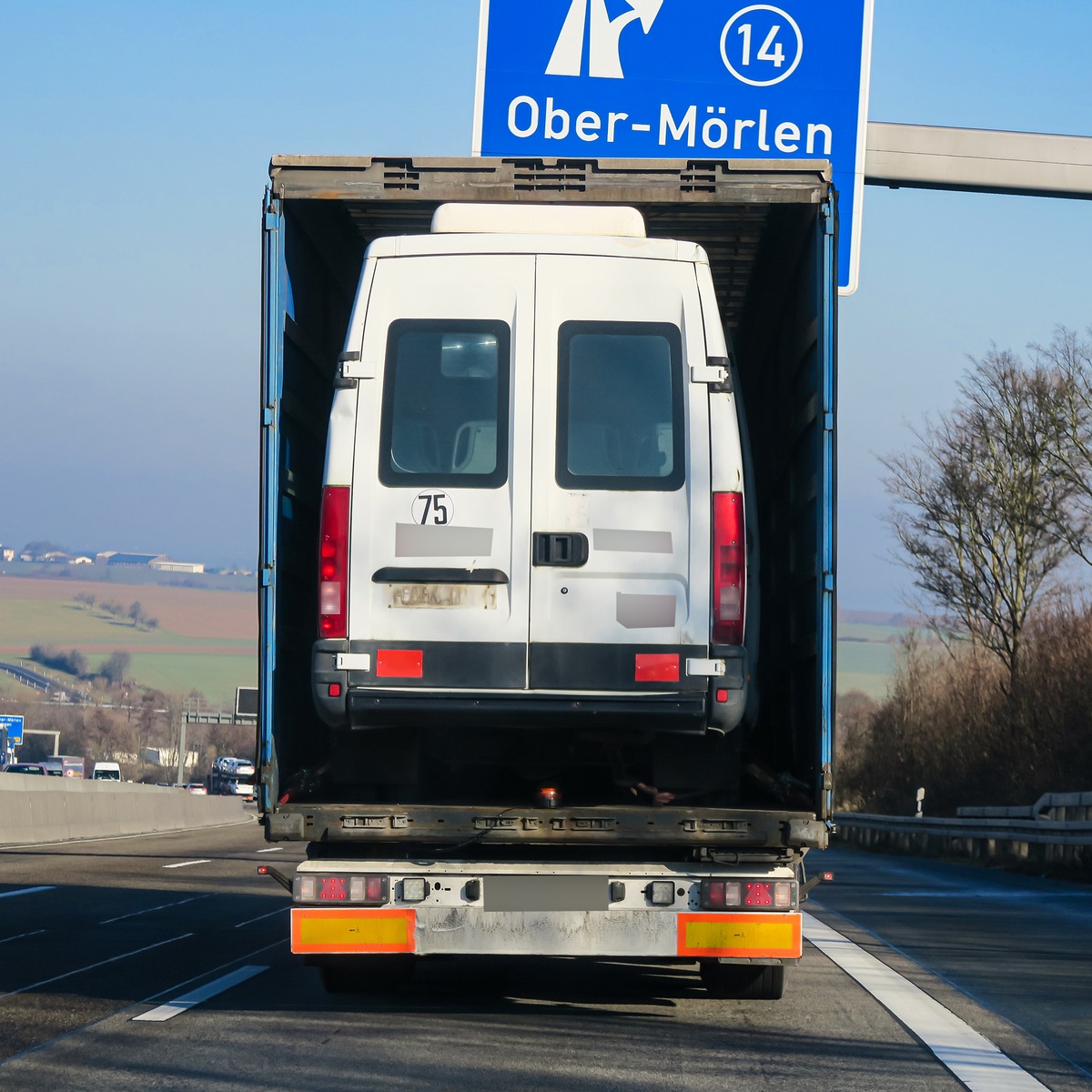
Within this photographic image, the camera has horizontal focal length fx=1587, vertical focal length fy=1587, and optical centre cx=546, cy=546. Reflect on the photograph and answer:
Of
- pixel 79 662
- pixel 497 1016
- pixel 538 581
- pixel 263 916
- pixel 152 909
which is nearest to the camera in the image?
pixel 538 581

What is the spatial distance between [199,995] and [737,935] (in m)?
2.90

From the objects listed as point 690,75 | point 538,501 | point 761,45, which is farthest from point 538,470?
point 761,45

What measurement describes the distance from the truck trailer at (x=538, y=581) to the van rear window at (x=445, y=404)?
1cm

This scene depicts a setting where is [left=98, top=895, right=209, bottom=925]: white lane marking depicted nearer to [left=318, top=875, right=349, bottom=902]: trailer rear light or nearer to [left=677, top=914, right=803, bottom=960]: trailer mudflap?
[left=318, top=875, right=349, bottom=902]: trailer rear light

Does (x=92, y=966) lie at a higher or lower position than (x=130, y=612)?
lower

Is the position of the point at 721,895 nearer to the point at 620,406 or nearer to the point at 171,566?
the point at 620,406

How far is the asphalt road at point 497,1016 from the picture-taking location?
19.4ft

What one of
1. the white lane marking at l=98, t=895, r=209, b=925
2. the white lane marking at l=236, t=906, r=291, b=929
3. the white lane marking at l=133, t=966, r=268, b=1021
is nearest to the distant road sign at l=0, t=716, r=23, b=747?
the white lane marking at l=98, t=895, r=209, b=925

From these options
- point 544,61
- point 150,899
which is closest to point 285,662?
point 544,61

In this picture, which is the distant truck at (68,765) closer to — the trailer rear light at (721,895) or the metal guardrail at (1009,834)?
the metal guardrail at (1009,834)

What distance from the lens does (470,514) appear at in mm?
6844

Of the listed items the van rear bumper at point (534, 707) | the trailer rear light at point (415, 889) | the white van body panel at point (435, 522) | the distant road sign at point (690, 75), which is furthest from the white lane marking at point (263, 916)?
the distant road sign at point (690, 75)

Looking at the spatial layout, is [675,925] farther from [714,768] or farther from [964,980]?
[964,980]

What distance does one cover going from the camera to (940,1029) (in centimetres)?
710
